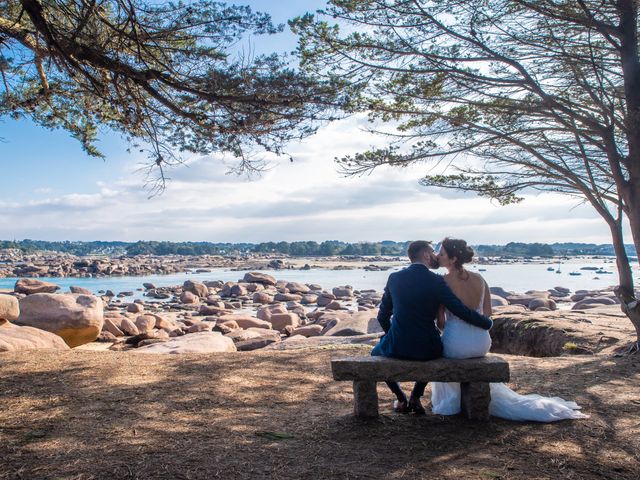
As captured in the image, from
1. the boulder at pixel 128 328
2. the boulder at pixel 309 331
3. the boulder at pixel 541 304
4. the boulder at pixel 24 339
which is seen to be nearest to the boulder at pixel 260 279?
the boulder at pixel 541 304

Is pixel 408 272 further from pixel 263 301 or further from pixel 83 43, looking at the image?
pixel 263 301

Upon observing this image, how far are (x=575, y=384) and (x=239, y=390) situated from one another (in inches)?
142

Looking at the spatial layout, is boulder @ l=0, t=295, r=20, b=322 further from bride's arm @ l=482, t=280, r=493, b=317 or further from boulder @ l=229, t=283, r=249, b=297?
boulder @ l=229, t=283, r=249, b=297

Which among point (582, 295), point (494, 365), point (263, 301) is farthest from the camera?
point (263, 301)

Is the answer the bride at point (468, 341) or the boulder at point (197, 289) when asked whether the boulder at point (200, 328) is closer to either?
the bride at point (468, 341)

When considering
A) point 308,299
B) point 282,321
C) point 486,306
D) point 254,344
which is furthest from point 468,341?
point 308,299

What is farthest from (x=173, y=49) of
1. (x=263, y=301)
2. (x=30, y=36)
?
(x=263, y=301)

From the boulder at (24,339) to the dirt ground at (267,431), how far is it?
146cm

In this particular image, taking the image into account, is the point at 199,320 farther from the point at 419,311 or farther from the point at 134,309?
the point at 419,311

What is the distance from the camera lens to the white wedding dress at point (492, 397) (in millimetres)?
4152

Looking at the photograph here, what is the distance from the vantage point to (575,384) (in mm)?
5750

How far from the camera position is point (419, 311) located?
4.06 meters

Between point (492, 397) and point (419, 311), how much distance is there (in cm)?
101

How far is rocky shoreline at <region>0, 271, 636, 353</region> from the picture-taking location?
9227 millimetres
